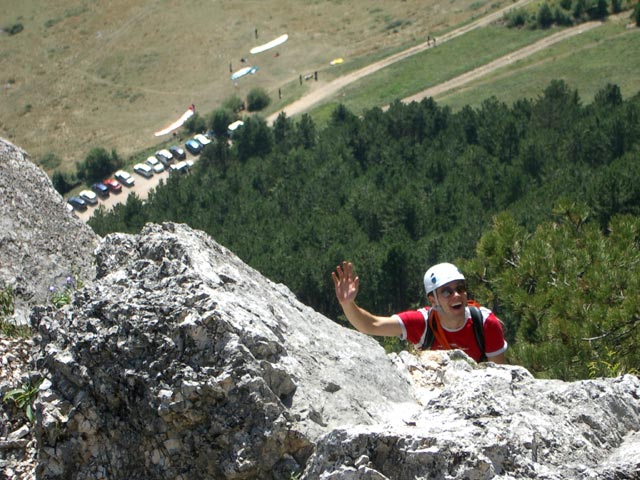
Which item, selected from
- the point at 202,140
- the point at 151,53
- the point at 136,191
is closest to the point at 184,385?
the point at 136,191

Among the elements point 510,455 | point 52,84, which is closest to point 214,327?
point 510,455

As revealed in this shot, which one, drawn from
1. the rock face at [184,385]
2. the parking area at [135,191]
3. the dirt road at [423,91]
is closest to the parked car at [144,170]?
the parking area at [135,191]

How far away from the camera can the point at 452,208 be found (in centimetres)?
5369

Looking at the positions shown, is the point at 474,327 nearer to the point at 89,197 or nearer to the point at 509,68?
the point at 89,197

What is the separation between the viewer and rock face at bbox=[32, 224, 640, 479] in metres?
5.64

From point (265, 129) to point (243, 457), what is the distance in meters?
73.8

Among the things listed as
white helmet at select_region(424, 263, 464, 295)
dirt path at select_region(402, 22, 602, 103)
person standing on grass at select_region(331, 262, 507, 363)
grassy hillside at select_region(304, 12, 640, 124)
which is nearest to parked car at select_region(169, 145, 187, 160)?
grassy hillside at select_region(304, 12, 640, 124)

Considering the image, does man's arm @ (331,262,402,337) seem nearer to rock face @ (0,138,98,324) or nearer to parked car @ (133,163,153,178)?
rock face @ (0,138,98,324)

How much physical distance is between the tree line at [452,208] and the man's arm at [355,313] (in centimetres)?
428

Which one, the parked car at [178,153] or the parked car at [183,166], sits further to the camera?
the parked car at [178,153]

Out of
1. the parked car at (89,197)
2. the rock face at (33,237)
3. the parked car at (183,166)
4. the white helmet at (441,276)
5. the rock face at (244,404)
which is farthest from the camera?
the parked car at (89,197)

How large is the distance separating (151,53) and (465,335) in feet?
359

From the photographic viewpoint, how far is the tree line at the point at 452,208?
565 inches

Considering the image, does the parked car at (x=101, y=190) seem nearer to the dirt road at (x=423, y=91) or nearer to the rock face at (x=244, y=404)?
the dirt road at (x=423, y=91)
